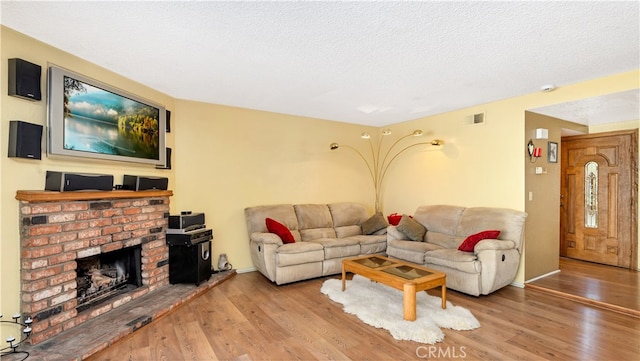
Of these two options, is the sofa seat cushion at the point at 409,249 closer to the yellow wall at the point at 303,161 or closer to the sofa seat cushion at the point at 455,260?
the sofa seat cushion at the point at 455,260

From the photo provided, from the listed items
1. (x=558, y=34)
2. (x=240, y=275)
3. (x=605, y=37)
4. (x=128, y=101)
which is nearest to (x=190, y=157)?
(x=128, y=101)

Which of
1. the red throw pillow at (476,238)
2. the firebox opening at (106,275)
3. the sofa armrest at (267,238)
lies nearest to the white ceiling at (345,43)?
the red throw pillow at (476,238)

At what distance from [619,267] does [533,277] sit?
70.5 inches

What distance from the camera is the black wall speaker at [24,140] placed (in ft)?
7.61

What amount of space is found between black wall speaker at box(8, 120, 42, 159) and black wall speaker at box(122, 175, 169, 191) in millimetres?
857

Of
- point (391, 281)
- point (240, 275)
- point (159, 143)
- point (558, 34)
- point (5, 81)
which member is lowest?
point (240, 275)

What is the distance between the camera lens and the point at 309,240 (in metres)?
4.66

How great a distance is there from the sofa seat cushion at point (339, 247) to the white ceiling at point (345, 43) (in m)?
2.02

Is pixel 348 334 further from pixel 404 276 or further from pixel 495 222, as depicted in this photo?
pixel 495 222

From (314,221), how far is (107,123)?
3022 mm

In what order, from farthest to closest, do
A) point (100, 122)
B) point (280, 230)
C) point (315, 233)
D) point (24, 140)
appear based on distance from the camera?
point (315, 233), point (280, 230), point (100, 122), point (24, 140)

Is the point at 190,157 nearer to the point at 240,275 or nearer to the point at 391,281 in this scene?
the point at 240,275

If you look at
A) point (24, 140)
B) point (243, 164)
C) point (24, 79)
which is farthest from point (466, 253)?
point (24, 79)

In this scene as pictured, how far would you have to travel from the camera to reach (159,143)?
374 cm
